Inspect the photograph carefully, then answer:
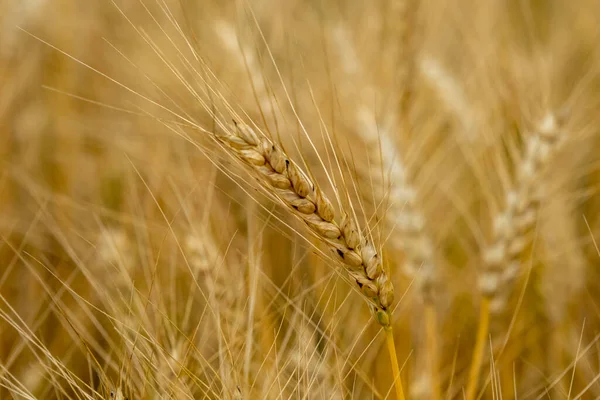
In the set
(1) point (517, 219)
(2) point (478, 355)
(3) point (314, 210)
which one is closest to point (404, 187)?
(1) point (517, 219)

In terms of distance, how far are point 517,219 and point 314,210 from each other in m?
0.40

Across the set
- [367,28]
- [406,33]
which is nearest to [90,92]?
[367,28]

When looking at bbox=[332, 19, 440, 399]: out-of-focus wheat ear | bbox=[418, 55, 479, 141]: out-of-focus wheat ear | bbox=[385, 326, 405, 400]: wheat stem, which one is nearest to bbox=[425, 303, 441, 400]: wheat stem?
bbox=[332, 19, 440, 399]: out-of-focus wheat ear

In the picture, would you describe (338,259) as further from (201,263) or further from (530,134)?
(530,134)

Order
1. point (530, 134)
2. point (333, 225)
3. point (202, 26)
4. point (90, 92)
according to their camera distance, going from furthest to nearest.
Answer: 1. point (90, 92)
2. point (202, 26)
3. point (530, 134)
4. point (333, 225)

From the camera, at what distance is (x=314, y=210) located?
0.57m

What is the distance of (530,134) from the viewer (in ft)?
3.03

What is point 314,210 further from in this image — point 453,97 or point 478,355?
point 453,97

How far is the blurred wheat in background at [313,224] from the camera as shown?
657mm

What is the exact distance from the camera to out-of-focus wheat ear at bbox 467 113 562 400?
2.79 ft

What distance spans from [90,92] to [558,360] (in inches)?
52.4

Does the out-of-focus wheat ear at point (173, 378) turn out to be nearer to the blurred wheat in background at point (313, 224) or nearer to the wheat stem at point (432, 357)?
the blurred wheat in background at point (313, 224)

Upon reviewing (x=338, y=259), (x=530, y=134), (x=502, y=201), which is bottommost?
(x=338, y=259)

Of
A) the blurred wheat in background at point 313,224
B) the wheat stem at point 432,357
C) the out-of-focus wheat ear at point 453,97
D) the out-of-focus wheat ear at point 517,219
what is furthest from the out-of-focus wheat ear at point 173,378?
the out-of-focus wheat ear at point 453,97
